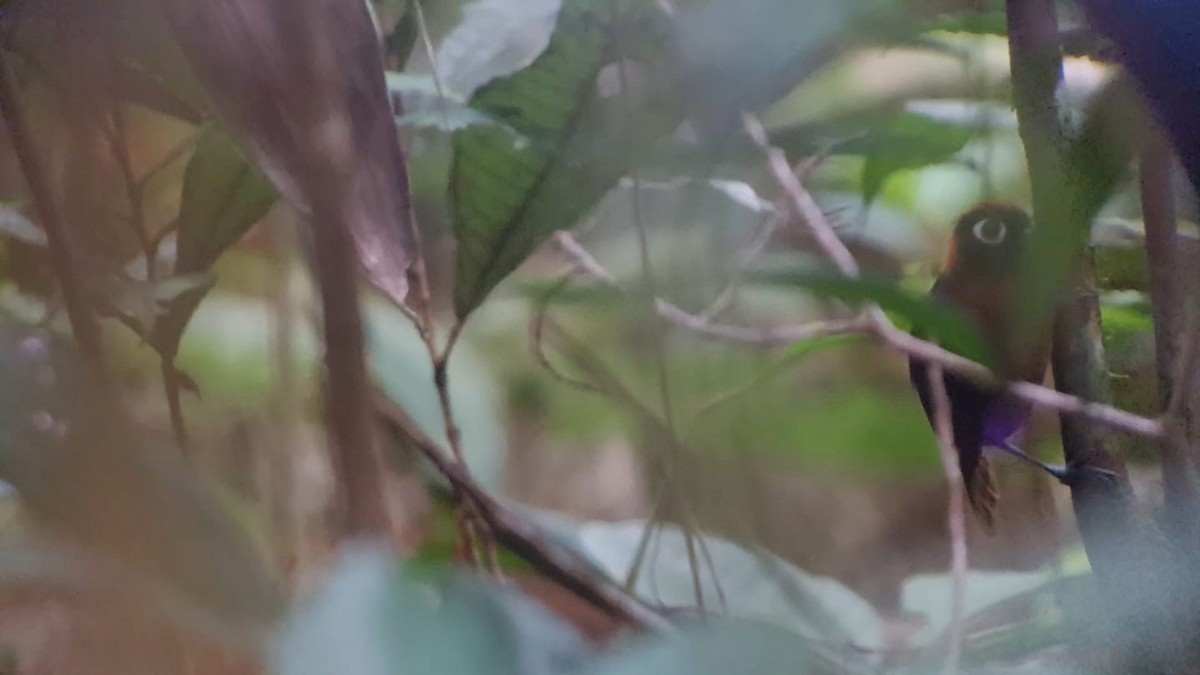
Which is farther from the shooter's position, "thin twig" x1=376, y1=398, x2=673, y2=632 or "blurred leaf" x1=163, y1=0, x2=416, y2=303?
"thin twig" x1=376, y1=398, x2=673, y2=632

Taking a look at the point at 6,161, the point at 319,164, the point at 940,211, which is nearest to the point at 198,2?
the point at 319,164

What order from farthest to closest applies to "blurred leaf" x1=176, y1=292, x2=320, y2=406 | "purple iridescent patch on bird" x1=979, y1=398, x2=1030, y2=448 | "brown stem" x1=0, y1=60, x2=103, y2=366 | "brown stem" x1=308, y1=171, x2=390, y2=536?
"blurred leaf" x1=176, y1=292, x2=320, y2=406, "purple iridescent patch on bird" x1=979, y1=398, x2=1030, y2=448, "brown stem" x1=0, y1=60, x2=103, y2=366, "brown stem" x1=308, y1=171, x2=390, y2=536

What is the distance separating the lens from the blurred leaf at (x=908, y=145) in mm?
396

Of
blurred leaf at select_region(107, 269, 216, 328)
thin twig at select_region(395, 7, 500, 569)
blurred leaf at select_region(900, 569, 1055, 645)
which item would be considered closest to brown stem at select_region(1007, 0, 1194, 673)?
blurred leaf at select_region(900, 569, 1055, 645)

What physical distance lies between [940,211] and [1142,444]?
35cm

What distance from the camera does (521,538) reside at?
44 cm

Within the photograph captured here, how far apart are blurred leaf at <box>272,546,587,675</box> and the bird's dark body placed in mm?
203

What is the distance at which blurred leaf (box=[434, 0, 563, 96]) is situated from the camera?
0.40m

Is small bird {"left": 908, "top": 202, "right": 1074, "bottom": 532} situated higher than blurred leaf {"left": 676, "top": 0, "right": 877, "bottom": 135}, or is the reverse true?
blurred leaf {"left": 676, "top": 0, "right": 877, "bottom": 135}

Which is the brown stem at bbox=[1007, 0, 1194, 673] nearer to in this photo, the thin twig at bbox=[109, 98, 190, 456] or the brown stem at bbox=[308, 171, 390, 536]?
the brown stem at bbox=[308, 171, 390, 536]

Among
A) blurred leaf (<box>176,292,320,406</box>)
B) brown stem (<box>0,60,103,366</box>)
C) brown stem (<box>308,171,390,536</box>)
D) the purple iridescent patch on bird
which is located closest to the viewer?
brown stem (<box>308,171,390,536</box>)

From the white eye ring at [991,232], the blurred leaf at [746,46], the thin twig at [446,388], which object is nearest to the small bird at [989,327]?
the white eye ring at [991,232]

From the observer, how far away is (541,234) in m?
0.41

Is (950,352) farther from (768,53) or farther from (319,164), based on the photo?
(319,164)
